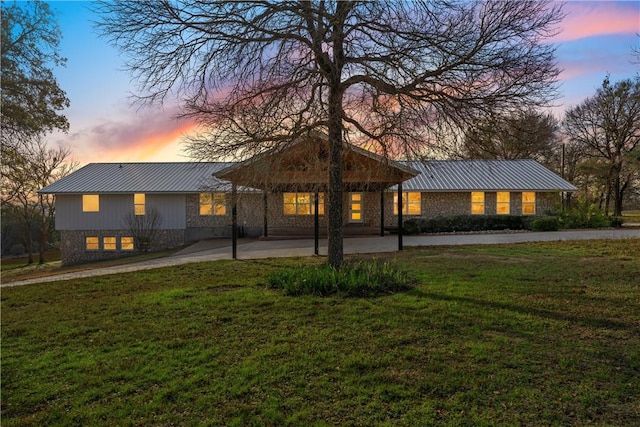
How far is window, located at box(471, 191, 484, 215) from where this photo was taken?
963 inches

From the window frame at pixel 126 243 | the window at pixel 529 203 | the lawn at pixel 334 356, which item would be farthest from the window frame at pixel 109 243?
the window at pixel 529 203

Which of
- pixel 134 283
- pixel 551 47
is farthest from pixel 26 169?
pixel 551 47

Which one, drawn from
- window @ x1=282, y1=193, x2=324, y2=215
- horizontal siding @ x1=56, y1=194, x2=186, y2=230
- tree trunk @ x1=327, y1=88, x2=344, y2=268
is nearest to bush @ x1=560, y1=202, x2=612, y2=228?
window @ x1=282, y1=193, x2=324, y2=215

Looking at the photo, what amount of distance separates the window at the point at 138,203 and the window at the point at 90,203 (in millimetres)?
2213

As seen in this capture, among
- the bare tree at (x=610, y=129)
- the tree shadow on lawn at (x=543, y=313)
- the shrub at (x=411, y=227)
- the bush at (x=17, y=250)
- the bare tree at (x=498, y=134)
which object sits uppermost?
the bare tree at (x=610, y=129)

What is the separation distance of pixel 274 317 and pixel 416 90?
5287mm

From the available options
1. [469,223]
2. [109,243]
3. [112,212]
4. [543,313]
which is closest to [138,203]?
[112,212]

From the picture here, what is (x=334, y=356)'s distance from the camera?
472cm

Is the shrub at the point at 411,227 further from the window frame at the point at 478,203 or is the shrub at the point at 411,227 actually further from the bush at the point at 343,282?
the bush at the point at 343,282

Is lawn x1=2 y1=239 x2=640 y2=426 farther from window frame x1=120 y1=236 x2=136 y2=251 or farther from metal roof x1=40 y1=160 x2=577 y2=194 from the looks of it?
window frame x1=120 y1=236 x2=136 y2=251

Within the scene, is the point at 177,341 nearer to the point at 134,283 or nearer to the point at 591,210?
the point at 134,283

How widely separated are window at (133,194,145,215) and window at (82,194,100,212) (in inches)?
87.1

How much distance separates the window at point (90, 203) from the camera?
957 inches

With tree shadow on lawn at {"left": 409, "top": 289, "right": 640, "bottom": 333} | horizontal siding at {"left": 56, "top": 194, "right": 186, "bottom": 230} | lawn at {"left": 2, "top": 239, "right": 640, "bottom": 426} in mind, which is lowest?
lawn at {"left": 2, "top": 239, "right": 640, "bottom": 426}
